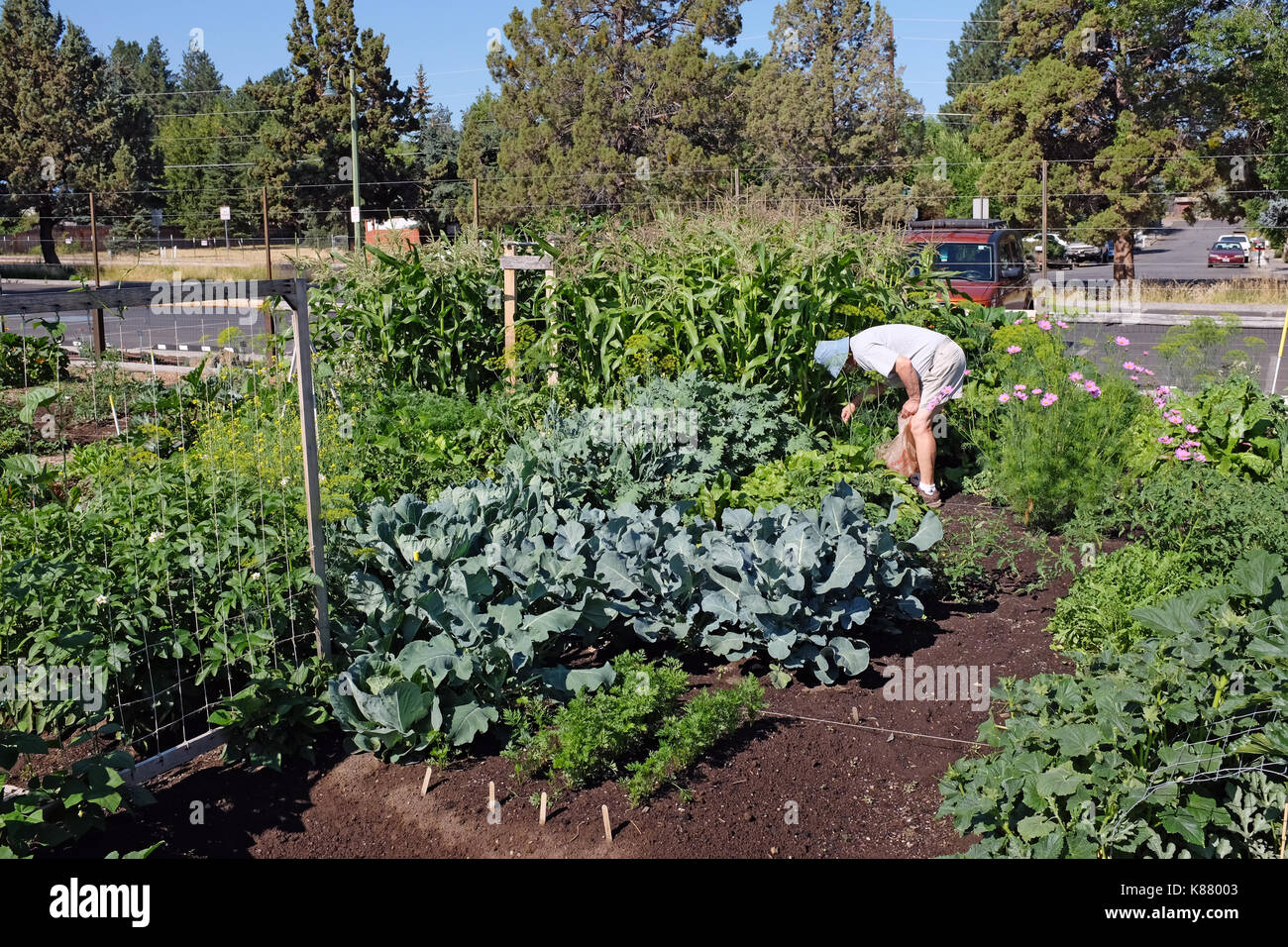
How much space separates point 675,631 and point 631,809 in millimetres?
1009

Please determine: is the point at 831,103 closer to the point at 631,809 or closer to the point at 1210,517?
the point at 1210,517

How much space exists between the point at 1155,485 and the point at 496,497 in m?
3.14

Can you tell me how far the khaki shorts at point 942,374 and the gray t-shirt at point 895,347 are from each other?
33 millimetres

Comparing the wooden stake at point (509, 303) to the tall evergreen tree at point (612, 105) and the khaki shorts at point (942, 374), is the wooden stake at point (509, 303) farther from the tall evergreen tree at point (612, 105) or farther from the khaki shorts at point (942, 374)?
the tall evergreen tree at point (612, 105)

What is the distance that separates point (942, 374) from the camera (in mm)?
6426

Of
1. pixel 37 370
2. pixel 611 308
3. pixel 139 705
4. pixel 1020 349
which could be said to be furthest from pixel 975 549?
pixel 37 370

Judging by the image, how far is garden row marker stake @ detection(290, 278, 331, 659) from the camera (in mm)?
3891

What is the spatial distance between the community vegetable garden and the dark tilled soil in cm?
1

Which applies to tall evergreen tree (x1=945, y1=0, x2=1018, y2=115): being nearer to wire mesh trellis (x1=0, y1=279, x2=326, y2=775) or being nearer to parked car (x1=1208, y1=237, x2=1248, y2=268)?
parked car (x1=1208, y1=237, x2=1248, y2=268)

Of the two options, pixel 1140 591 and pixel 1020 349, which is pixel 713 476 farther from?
pixel 1020 349

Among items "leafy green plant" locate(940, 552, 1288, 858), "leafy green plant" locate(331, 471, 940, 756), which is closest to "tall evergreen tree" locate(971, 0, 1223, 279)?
"leafy green plant" locate(331, 471, 940, 756)

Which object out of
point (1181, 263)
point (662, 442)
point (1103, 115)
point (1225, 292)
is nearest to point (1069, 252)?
point (1181, 263)

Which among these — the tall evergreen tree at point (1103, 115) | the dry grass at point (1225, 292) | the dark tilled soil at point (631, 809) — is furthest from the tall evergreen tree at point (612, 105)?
the dark tilled soil at point (631, 809)
